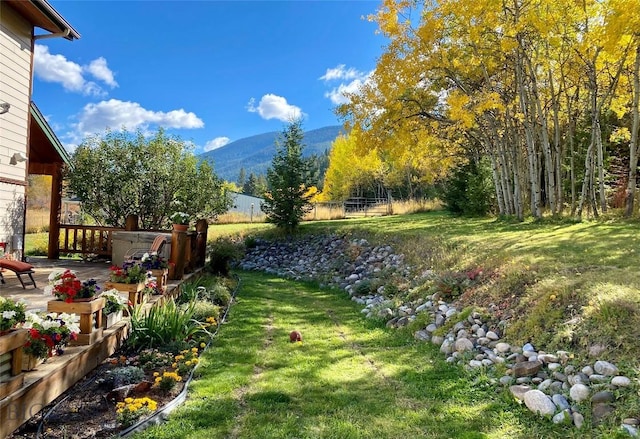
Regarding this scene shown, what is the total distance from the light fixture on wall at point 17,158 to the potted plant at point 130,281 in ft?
11.8

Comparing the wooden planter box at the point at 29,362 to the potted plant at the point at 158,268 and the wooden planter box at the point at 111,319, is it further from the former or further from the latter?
the potted plant at the point at 158,268

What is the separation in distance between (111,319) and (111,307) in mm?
133

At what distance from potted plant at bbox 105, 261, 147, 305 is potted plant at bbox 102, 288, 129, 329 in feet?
1.45

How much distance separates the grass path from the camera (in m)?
2.94

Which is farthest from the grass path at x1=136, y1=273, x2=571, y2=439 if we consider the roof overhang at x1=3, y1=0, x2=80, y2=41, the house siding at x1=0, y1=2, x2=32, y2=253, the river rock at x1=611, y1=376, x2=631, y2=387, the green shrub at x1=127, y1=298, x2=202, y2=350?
the roof overhang at x1=3, y1=0, x2=80, y2=41

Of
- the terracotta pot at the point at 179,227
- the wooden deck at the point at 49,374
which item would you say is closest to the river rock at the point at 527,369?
the wooden deck at the point at 49,374

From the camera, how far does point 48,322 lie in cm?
296

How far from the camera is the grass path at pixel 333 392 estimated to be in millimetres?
2941

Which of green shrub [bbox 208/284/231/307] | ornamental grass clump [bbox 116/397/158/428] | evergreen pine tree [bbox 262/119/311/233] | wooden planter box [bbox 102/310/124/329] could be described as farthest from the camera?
evergreen pine tree [bbox 262/119/311/233]

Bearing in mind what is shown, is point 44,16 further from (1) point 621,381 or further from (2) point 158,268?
(1) point 621,381

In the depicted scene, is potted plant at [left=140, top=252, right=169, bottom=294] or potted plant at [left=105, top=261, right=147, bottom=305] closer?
potted plant at [left=105, top=261, right=147, bottom=305]

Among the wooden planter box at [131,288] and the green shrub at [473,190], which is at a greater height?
the green shrub at [473,190]

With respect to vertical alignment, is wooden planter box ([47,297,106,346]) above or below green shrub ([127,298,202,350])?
above

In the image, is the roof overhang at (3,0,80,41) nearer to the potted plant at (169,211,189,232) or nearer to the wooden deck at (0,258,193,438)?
the potted plant at (169,211,189,232)
